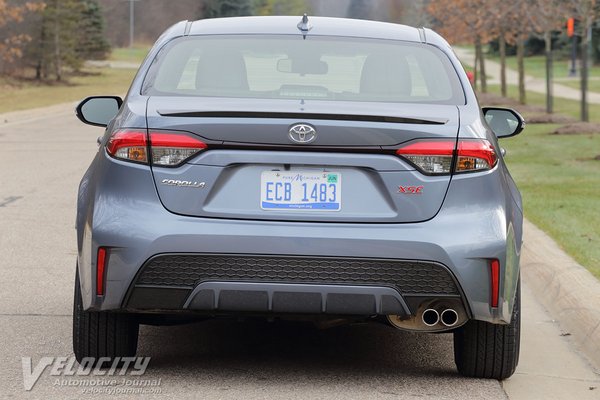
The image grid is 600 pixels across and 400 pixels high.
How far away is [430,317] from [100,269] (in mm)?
1340

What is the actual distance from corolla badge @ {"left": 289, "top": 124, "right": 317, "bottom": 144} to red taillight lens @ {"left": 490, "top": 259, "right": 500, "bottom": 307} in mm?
871

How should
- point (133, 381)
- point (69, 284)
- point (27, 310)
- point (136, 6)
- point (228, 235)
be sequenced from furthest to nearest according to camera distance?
point (136, 6) < point (69, 284) < point (27, 310) < point (133, 381) < point (228, 235)

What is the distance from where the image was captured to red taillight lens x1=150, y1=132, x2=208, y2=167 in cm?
536

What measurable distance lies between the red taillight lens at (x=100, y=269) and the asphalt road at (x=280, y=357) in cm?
44

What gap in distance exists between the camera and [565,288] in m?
8.06

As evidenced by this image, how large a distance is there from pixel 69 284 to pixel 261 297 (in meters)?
3.29

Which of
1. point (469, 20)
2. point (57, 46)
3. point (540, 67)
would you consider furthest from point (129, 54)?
point (469, 20)

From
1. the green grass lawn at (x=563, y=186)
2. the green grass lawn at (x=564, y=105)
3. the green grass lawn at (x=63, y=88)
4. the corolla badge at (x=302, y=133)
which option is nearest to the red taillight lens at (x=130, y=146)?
the corolla badge at (x=302, y=133)

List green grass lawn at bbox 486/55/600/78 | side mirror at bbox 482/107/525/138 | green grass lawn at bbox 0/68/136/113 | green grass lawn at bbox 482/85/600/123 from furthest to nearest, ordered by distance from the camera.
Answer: green grass lawn at bbox 486/55/600/78
green grass lawn at bbox 0/68/136/113
green grass lawn at bbox 482/85/600/123
side mirror at bbox 482/107/525/138

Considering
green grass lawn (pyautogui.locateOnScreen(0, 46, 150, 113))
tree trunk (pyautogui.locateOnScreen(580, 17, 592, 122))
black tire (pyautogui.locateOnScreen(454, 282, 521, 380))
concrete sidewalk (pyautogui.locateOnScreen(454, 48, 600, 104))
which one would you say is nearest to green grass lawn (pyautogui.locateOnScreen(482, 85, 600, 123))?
concrete sidewalk (pyautogui.locateOnScreen(454, 48, 600, 104))

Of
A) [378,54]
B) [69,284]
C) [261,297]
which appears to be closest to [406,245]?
[261,297]

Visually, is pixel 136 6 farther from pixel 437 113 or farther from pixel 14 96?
pixel 437 113

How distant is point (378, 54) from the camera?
6.15m

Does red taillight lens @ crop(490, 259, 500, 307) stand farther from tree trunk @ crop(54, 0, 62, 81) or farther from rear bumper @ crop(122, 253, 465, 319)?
tree trunk @ crop(54, 0, 62, 81)
